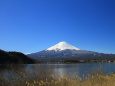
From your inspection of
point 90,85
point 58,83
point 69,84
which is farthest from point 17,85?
point 90,85

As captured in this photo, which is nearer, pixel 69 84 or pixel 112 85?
pixel 112 85

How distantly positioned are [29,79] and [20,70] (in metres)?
0.81

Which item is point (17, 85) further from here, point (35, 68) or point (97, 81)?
point (97, 81)

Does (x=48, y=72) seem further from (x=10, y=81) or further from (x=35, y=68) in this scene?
(x=10, y=81)

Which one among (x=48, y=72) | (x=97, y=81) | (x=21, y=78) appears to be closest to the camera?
(x=97, y=81)

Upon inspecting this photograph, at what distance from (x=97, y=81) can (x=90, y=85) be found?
912 mm

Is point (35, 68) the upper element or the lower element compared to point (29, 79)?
upper

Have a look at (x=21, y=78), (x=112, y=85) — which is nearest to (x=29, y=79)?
(x=21, y=78)

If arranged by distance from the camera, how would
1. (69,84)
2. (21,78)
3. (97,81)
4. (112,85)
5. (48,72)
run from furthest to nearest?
(48,72) → (21,78) → (97,81) → (69,84) → (112,85)

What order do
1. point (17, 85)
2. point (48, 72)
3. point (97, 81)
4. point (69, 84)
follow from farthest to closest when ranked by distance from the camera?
point (48, 72) < point (17, 85) < point (97, 81) < point (69, 84)

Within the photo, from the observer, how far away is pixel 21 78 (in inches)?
385

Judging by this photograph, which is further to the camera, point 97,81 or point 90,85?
point 97,81

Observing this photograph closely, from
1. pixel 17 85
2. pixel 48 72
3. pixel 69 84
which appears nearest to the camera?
pixel 69 84

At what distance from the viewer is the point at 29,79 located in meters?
9.98
